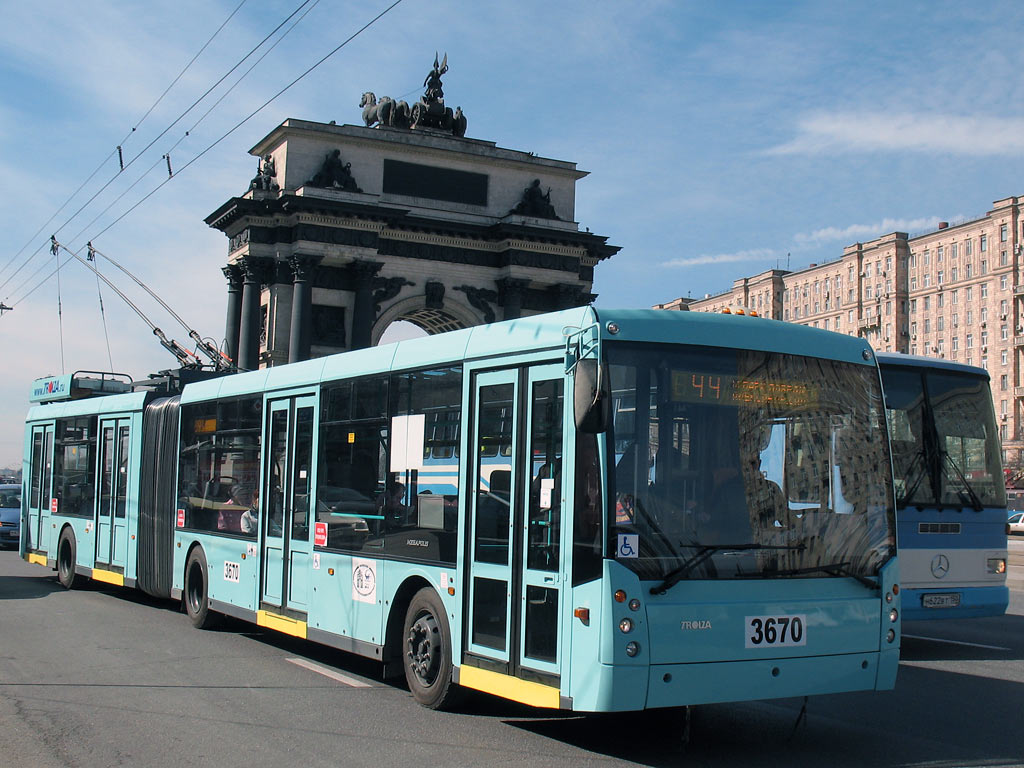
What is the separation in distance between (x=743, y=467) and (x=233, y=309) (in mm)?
42623

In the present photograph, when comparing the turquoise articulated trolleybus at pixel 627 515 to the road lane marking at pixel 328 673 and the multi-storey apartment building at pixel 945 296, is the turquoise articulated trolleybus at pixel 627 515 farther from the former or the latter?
the multi-storey apartment building at pixel 945 296

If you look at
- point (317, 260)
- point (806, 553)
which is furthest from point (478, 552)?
point (317, 260)

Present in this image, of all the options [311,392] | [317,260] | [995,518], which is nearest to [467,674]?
[311,392]

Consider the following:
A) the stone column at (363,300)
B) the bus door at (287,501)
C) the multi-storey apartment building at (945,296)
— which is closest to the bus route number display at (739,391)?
the bus door at (287,501)

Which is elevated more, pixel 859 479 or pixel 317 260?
pixel 317 260

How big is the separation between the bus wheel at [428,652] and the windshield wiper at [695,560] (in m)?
1.92

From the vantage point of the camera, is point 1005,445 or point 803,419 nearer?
point 803,419

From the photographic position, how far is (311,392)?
34.4 ft

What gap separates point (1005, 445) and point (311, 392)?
7775 centimetres

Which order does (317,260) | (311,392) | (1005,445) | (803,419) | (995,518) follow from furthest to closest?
(1005,445) < (317,260) < (995,518) < (311,392) < (803,419)

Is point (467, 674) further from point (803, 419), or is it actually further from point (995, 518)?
point (995, 518)

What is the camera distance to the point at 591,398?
6309 millimetres

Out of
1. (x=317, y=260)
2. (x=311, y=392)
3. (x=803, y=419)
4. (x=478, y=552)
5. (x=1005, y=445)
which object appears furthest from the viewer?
(x=1005, y=445)

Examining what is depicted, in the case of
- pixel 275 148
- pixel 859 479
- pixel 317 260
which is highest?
pixel 275 148
